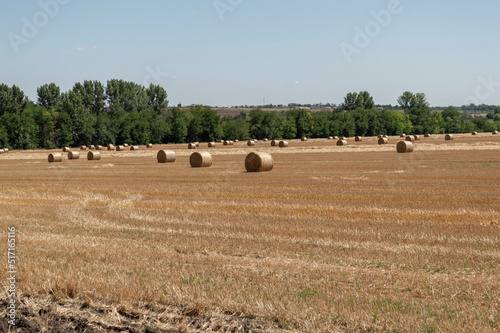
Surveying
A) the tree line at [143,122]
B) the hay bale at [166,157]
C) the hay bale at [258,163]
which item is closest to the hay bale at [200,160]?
the hay bale at [258,163]

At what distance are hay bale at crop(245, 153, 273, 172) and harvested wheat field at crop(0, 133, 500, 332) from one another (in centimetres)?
890

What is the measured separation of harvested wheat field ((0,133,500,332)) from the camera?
6.45 m

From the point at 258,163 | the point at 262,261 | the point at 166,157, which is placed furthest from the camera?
the point at 166,157

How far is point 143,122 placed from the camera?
93062mm

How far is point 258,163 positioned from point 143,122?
226 feet

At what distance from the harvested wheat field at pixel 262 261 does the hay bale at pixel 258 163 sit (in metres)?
8.90

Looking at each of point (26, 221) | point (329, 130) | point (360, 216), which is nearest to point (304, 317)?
point (360, 216)

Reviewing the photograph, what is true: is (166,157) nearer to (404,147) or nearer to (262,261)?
(404,147)

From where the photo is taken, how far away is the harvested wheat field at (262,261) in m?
6.45

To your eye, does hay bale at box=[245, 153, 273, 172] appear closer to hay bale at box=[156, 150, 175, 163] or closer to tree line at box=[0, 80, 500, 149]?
hay bale at box=[156, 150, 175, 163]

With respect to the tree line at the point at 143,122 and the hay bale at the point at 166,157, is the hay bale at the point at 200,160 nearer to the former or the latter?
the hay bale at the point at 166,157

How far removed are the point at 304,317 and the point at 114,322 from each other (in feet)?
7.87

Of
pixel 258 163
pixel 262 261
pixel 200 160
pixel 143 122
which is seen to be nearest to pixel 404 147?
pixel 200 160

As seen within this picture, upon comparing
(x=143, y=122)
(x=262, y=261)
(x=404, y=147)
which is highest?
(x=143, y=122)
